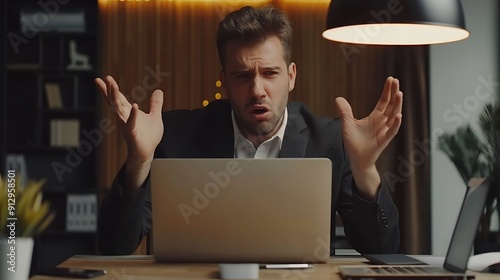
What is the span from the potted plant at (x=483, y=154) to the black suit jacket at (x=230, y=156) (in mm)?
2928

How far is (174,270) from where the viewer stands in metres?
1.85

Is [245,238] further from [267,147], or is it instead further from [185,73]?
[185,73]

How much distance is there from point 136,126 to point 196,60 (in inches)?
157

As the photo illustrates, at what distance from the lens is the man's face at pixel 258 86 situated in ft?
8.61

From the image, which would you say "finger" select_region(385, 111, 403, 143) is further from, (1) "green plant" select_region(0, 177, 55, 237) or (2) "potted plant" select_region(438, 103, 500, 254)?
(2) "potted plant" select_region(438, 103, 500, 254)

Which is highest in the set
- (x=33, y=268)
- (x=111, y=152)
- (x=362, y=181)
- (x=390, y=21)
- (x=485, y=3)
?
(x=485, y=3)

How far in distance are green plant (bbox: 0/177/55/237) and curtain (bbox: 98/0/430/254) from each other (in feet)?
14.3

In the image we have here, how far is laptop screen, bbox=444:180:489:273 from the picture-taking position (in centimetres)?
170

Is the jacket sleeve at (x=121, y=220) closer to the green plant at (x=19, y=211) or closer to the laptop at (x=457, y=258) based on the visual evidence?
the green plant at (x=19, y=211)

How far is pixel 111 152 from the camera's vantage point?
603 cm

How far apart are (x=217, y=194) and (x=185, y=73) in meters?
4.32

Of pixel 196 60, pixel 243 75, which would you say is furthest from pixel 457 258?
pixel 196 60

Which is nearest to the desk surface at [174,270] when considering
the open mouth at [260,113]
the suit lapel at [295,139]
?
the suit lapel at [295,139]

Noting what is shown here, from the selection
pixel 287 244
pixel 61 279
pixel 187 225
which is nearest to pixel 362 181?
pixel 287 244
